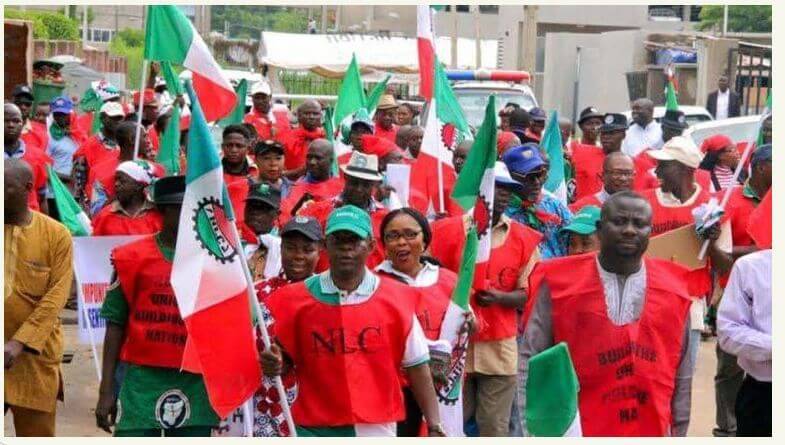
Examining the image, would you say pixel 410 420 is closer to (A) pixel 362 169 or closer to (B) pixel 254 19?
(A) pixel 362 169

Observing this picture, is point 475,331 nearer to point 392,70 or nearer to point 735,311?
point 735,311

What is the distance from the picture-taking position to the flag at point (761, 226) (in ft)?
28.1

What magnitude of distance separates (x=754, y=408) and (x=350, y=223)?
1.94 metres

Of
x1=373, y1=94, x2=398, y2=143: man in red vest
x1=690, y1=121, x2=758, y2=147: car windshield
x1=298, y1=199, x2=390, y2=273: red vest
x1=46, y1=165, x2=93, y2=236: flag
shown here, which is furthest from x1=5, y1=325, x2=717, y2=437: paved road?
x1=690, y1=121, x2=758, y2=147: car windshield

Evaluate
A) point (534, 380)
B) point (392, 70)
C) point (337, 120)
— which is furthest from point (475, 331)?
point (392, 70)

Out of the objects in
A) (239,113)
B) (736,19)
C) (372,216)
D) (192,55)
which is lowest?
(372,216)

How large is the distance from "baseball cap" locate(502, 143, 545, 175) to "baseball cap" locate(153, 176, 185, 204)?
2303mm

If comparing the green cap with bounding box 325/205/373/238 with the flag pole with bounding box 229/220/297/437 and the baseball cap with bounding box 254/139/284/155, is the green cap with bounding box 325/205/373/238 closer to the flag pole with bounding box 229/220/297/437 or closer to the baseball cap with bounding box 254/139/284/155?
the flag pole with bounding box 229/220/297/437

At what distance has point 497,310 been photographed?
8203mm

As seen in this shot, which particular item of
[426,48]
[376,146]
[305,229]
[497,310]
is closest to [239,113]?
[376,146]

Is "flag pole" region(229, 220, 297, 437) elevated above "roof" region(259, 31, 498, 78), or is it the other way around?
"roof" region(259, 31, 498, 78)

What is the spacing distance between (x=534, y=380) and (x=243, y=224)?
115 inches

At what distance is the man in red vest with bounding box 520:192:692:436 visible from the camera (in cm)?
641

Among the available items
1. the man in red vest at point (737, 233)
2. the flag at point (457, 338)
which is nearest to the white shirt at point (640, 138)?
the man in red vest at point (737, 233)
